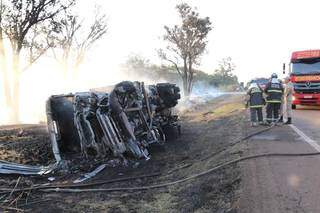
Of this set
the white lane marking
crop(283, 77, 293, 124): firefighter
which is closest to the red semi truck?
crop(283, 77, 293, 124): firefighter

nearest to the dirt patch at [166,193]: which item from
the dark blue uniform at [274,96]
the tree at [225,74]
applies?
the dark blue uniform at [274,96]

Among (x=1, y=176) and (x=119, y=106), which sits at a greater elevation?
(x=119, y=106)

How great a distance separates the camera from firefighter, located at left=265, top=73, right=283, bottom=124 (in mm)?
14742

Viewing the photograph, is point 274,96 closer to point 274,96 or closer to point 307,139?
point 274,96

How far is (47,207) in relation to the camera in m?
8.10

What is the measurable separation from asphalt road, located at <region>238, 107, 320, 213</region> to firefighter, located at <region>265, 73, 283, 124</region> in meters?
3.39

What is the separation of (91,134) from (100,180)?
2427mm

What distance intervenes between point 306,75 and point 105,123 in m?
12.3

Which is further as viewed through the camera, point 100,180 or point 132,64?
point 132,64

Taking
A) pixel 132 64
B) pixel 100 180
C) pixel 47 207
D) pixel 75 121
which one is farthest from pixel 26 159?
pixel 132 64

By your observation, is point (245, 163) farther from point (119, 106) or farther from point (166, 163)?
point (119, 106)

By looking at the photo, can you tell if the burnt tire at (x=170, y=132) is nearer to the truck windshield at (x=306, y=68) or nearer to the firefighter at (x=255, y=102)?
the firefighter at (x=255, y=102)

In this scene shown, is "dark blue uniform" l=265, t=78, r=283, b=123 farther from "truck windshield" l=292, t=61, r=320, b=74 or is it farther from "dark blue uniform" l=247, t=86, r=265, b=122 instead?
"truck windshield" l=292, t=61, r=320, b=74

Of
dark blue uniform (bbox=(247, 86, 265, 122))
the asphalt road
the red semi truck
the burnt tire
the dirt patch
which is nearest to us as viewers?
the asphalt road
